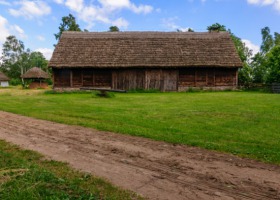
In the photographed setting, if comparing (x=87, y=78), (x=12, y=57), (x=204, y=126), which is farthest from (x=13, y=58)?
(x=204, y=126)

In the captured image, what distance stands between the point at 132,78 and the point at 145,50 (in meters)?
3.04

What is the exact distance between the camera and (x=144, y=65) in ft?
81.7

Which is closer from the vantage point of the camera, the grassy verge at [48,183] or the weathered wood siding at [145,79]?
the grassy verge at [48,183]

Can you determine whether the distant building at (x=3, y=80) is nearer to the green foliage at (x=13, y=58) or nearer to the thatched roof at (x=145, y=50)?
the green foliage at (x=13, y=58)

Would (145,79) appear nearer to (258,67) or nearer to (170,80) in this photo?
(170,80)

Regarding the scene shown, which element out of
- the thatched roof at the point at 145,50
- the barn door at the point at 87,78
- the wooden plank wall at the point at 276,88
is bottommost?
the wooden plank wall at the point at 276,88

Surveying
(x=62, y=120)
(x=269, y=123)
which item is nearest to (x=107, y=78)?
(x=62, y=120)

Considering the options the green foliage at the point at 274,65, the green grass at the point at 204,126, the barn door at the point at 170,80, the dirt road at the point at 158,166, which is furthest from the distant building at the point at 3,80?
the dirt road at the point at 158,166

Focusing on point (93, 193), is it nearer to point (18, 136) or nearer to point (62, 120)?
point (18, 136)

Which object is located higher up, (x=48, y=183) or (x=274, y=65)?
(x=274, y=65)

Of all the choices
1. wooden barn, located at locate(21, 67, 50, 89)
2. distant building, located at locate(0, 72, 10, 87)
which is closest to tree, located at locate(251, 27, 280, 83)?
wooden barn, located at locate(21, 67, 50, 89)

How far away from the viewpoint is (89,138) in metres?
6.93

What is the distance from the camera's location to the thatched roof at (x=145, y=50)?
25.1 meters

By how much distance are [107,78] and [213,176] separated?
72.5 feet
